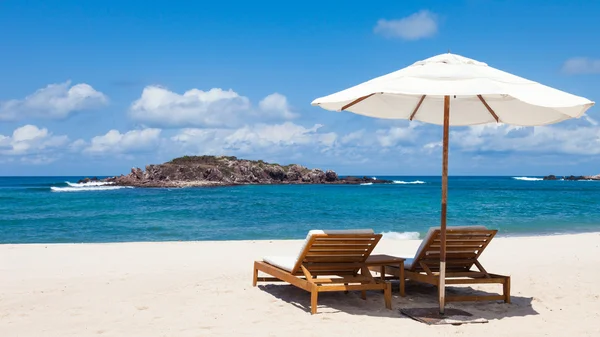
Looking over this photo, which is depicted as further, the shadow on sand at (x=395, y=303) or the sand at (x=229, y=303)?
the shadow on sand at (x=395, y=303)

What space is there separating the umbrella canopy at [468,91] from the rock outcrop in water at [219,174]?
57249 mm

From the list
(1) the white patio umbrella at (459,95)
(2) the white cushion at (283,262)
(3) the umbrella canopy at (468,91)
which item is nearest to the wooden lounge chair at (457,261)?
(1) the white patio umbrella at (459,95)

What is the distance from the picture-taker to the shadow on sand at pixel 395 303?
19.6 feet

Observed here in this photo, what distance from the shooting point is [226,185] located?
218ft

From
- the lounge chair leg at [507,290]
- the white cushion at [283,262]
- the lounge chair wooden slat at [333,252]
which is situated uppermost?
the lounge chair wooden slat at [333,252]

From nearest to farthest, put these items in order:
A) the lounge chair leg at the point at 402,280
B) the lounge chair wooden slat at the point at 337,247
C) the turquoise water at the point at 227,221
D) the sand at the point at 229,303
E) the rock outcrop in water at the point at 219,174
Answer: the sand at the point at 229,303 → the lounge chair wooden slat at the point at 337,247 → the lounge chair leg at the point at 402,280 → the turquoise water at the point at 227,221 → the rock outcrop in water at the point at 219,174

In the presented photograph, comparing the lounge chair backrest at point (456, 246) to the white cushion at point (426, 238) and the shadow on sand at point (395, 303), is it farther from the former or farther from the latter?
the shadow on sand at point (395, 303)

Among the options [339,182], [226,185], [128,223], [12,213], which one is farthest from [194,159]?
[128,223]

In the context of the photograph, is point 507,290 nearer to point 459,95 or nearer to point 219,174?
point 459,95

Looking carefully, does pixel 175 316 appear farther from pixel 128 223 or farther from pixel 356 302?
pixel 128 223

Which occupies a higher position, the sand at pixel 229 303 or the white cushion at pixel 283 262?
the white cushion at pixel 283 262

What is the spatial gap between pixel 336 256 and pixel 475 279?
1545 millimetres

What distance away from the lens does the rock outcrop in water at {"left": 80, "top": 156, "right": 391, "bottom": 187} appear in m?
64.4

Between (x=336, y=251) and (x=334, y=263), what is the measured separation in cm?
23
